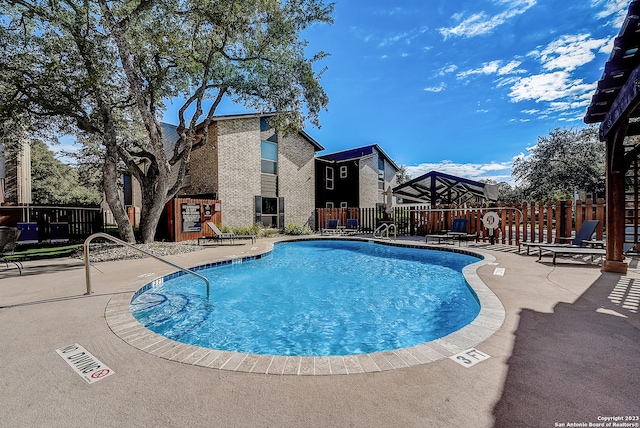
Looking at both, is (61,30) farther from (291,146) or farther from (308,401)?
(308,401)

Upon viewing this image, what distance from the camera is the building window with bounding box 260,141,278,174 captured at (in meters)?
16.4

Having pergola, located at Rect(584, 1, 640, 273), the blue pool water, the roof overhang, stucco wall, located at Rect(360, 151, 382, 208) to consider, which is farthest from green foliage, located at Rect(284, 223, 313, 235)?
the roof overhang

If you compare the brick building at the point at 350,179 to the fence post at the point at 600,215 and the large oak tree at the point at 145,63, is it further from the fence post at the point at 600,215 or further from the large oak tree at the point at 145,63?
the fence post at the point at 600,215

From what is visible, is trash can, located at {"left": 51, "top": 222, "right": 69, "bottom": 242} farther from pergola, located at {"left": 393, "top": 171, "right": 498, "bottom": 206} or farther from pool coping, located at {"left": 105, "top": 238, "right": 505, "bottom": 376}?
pergola, located at {"left": 393, "top": 171, "right": 498, "bottom": 206}

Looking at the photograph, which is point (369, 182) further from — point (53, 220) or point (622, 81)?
point (53, 220)

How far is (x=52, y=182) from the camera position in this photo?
26766mm

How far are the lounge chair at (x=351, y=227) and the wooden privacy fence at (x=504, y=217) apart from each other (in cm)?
79

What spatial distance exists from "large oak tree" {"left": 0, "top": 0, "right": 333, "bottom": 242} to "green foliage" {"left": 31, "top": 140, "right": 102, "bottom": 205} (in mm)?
20194

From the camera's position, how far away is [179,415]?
1727 millimetres

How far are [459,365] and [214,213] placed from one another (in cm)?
1329

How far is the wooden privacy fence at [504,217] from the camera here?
347 inches

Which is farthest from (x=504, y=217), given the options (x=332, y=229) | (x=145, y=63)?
(x=145, y=63)

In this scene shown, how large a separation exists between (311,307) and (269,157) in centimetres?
1329

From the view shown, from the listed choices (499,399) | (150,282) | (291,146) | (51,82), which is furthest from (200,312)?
(291,146)
